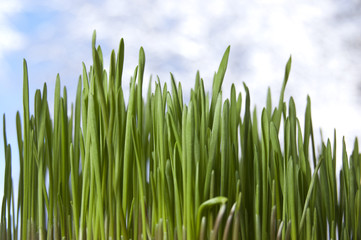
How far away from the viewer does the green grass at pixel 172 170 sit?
96cm

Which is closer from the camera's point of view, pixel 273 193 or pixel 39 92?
pixel 273 193

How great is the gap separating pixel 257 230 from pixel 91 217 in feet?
1.28

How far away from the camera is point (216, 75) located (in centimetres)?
104

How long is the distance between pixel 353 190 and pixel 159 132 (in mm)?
506

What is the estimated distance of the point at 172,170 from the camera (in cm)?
98

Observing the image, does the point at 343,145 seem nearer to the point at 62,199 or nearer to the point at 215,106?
the point at 215,106

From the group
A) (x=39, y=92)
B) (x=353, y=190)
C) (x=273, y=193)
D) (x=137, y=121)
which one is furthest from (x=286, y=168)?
(x=39, y=92)

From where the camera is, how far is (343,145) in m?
1.13

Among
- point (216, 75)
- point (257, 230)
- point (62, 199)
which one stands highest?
point (216, 75)

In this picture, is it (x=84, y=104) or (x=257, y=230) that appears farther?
(x=84, y=104)

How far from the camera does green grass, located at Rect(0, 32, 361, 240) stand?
37.9 inches

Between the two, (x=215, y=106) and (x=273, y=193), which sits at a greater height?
(x=215, y=106)

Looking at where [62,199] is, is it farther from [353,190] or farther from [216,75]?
[353,190]

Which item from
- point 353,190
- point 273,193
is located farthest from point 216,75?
point 353,190
